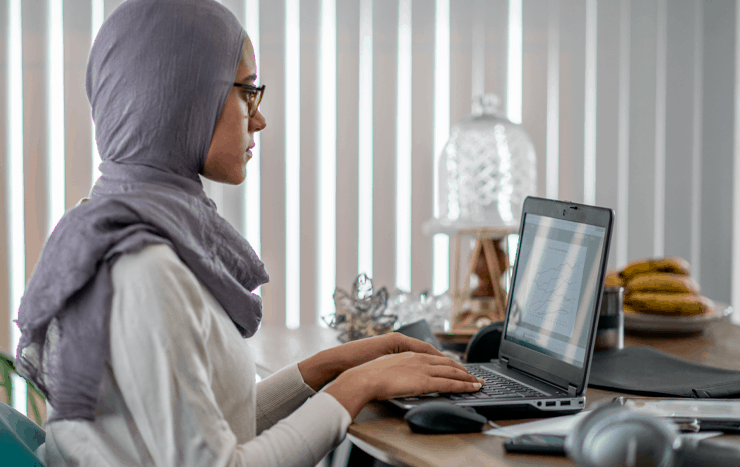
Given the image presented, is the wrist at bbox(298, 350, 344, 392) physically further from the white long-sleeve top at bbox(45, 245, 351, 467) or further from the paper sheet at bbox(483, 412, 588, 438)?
the paper sheet at bbox(483, 412, 588, 438)

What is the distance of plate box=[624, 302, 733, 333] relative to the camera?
1.57 m

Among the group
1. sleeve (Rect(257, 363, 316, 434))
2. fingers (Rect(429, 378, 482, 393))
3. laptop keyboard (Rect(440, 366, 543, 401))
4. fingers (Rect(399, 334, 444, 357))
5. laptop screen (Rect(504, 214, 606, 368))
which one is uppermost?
laptop screen (Rect(504, 214, 606, 368))

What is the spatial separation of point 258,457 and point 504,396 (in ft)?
1.16

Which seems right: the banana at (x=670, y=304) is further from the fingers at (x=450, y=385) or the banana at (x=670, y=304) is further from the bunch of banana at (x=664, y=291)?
the fingers at (x=450, y=385)

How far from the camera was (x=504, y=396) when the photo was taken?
917 millimetres

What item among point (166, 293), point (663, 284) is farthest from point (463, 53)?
point (166, 293)

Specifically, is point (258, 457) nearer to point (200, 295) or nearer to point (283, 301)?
point (200, 295)

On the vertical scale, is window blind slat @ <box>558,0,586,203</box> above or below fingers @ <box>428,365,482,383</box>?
above

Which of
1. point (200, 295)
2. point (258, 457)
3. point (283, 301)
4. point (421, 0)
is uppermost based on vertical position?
point (421, 0)

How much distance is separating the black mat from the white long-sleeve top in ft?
1.66

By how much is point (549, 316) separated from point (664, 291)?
0.81 metres

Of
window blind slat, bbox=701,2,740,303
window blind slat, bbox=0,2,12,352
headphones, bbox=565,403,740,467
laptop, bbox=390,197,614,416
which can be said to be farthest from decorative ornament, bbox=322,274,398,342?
window blind slat, bbox=701,2,740,303

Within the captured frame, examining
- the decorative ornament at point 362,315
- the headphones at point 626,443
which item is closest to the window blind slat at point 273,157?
the decorative ornament at point 362,315

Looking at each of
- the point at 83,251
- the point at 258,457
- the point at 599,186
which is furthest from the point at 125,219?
the point at 599,186
